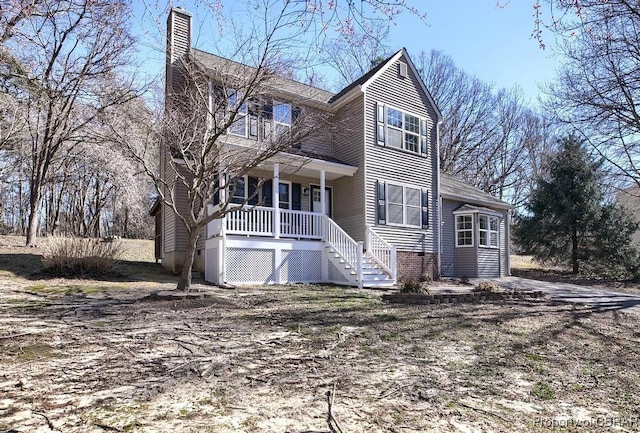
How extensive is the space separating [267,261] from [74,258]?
4824 mm

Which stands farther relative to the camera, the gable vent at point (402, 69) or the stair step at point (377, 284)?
the gable vent at point (402, 69)

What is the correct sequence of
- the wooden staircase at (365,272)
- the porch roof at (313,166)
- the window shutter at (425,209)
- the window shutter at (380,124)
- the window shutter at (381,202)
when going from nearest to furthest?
the wooden staircase at (365,272) < the porch roof at (313,166) < the window shutter at (381,202) < the window shutter at (380,124) < the window shutter at (425,209)

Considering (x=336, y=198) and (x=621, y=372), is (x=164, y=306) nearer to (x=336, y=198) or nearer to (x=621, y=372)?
(x=621, y=372)

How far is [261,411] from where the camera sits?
2943mm

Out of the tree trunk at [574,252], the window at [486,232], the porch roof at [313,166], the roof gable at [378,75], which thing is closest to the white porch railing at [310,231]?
the porch roof at [313,166]

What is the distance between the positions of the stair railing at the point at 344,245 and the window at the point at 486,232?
6.64m

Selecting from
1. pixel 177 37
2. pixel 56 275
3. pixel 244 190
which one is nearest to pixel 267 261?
pixel 244 190

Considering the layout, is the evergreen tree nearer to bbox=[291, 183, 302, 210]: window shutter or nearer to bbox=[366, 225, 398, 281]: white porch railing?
bbox=[366, 225, 398, 281]: white porch railing

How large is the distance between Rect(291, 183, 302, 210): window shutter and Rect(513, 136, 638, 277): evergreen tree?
37.4 ft

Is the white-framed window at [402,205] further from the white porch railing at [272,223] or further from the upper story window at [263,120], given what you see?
the upper story window at [263,120]

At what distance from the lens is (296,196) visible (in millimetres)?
14602

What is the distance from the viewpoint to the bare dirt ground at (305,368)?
2871 mm

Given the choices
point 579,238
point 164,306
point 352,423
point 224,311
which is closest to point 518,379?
point 352,423

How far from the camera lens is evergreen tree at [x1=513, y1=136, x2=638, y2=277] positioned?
17.6m
